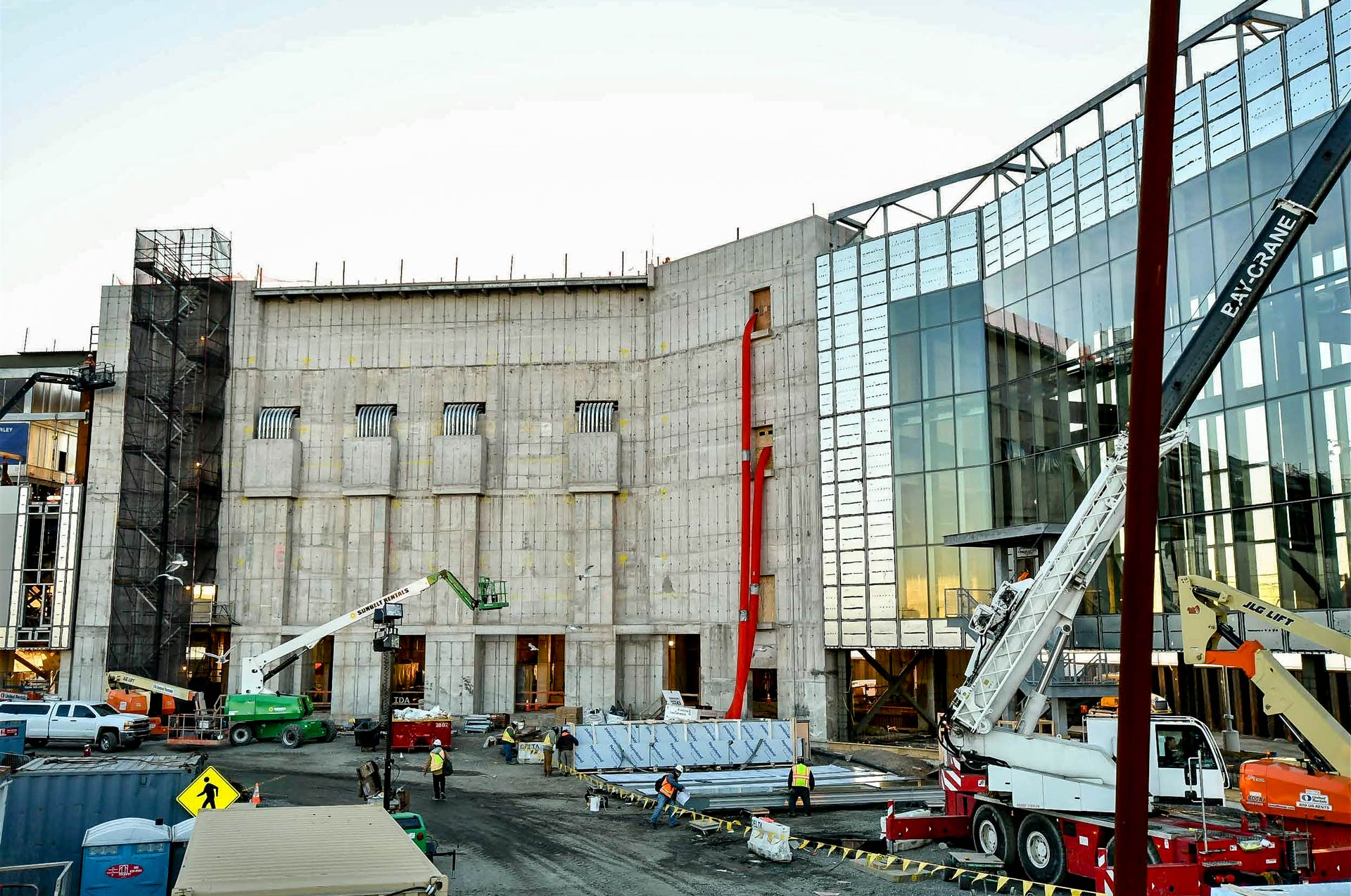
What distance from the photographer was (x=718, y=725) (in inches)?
1410

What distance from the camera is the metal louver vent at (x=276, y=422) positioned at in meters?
58.4

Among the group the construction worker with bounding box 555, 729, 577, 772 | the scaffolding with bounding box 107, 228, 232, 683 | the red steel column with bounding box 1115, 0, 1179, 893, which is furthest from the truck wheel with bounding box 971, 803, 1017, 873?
the scaffolding with bounding box 107, 228, 232, 683

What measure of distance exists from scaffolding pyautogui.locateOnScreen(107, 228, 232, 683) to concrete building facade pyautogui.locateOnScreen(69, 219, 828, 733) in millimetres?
834

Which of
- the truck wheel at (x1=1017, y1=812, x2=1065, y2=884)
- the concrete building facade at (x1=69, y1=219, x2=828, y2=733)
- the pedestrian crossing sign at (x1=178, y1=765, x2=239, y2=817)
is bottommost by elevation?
the truck wheel at (x1=1017, y1=812, x2=1065, y2=884)

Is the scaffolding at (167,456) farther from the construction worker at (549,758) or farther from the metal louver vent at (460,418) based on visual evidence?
the construction worker at (549,758)

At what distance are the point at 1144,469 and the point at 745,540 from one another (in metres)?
46.2

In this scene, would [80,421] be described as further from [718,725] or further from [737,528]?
[718,725]

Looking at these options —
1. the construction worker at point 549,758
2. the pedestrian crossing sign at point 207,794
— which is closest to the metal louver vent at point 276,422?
→ the construction worker at point 549,758

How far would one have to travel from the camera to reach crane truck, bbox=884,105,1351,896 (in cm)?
1781

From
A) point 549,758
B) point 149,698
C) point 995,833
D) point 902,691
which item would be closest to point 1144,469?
point 995,833

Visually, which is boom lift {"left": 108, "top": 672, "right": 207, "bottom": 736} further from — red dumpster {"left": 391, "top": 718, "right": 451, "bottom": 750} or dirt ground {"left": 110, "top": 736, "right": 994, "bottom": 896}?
dirt ground {"left": 110, "top": 736, "right": 994, "bottom": 896}

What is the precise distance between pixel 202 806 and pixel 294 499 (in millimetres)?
43278

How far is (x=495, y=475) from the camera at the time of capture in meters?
56.7

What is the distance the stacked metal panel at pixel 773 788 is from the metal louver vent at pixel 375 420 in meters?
29.5
